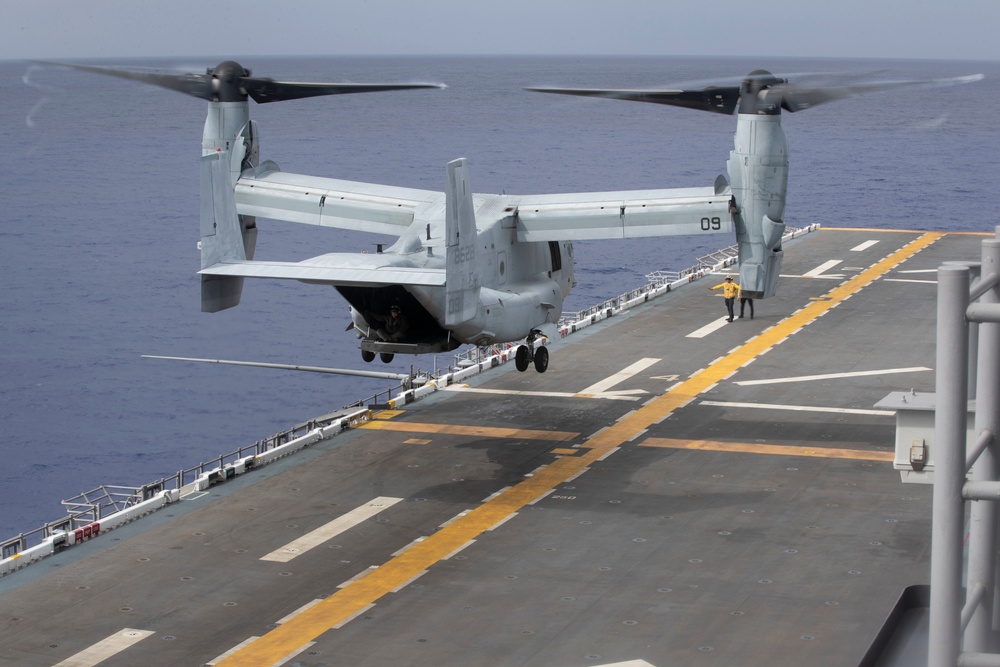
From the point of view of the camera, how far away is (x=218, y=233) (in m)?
31.8

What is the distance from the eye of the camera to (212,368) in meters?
79.1

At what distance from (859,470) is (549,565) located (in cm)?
1190

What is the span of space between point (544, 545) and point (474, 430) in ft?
Result: 35.6

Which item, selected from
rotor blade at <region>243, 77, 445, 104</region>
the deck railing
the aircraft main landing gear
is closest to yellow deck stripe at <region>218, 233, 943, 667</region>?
the aircraft main landing gear

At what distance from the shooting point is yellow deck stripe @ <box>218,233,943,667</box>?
2706 cm

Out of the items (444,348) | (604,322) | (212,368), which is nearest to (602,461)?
(444,348)

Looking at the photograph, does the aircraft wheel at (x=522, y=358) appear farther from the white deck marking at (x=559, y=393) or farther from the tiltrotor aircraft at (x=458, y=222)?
the white deck marking at (x=559, y=393)

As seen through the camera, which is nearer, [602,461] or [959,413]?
[959,413]

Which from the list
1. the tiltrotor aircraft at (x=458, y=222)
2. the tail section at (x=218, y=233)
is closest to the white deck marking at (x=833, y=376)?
the tiltrotor aircraft at (x=458, y=222)

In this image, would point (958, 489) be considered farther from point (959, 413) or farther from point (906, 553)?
point (906, 553)

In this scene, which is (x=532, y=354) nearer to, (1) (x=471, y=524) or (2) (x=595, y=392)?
(1) (x=471, y=524)

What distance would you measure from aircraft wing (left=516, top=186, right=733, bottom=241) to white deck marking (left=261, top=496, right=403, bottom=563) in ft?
30.0

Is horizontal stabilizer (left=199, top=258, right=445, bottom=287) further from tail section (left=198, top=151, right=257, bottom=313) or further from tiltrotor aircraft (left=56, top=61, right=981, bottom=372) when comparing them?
tail section (left=198, top=151, right=257, bottom=313)

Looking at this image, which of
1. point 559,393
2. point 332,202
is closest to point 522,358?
point 332,202
